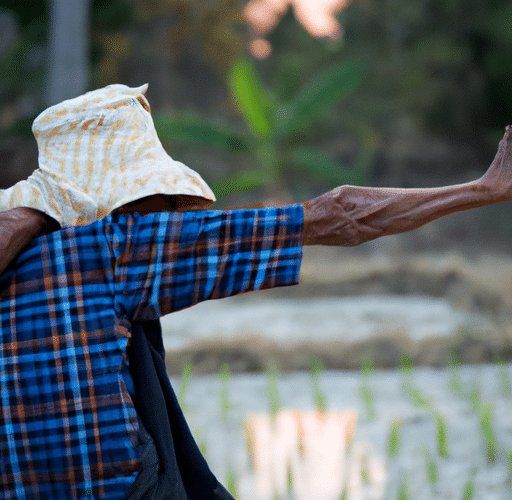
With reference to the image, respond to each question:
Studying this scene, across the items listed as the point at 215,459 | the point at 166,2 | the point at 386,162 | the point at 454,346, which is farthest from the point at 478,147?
the point at 215,459

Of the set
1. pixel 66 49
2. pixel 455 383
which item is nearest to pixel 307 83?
pixel 66 49

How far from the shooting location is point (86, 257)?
2.43 feet

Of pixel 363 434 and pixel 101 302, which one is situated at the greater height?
pixel 101 302

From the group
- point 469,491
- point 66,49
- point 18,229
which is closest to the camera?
point 18,229

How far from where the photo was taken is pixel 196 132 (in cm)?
538

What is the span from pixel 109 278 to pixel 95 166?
0.14m

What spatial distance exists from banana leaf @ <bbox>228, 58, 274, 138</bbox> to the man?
14.7 ft

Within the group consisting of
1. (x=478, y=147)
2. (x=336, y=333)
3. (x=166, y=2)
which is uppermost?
(x=166, y=2)

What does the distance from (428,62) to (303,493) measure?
316 inches

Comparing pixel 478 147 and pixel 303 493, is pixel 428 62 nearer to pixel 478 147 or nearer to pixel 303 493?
pixel 478 147

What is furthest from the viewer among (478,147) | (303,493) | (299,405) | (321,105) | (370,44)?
(370,44)

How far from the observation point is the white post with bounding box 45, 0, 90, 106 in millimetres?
5090

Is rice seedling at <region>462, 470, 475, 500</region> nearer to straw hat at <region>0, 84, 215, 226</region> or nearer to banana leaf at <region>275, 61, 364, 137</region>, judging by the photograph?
straw hat at <region>0, 84, 215, 226</region>

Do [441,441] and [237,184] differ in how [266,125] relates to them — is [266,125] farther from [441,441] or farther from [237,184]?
[441,441]
